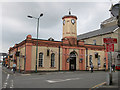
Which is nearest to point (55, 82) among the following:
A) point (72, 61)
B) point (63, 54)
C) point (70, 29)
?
point (63, 54)

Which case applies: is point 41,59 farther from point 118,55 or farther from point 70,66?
point 118,55

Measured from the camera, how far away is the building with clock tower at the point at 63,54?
22891 millimetres

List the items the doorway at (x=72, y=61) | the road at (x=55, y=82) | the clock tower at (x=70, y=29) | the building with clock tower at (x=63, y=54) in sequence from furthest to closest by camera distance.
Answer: the clock tower at (x=70, y=29), the doorway at (x=72, y=61), the building with clock tower at (x=63, y=54), the road at (x=55, y=82)

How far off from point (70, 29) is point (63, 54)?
512 cm

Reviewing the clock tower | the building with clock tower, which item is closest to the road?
the building with clock tower

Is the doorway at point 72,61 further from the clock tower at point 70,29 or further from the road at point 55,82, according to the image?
the road at point 55,82

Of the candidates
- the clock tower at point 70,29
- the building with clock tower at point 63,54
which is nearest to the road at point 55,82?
the building with clock tower at point 63,54

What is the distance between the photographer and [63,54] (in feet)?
84.5

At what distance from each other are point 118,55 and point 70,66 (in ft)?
52.4

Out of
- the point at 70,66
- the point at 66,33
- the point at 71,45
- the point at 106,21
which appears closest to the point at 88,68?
the point at 70,66

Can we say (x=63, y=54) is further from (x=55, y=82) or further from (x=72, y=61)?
(x=55, y=82)

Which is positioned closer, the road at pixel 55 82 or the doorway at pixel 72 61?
the road at pixel 55 82

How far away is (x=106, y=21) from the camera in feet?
157

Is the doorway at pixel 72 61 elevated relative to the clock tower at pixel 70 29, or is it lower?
lower
